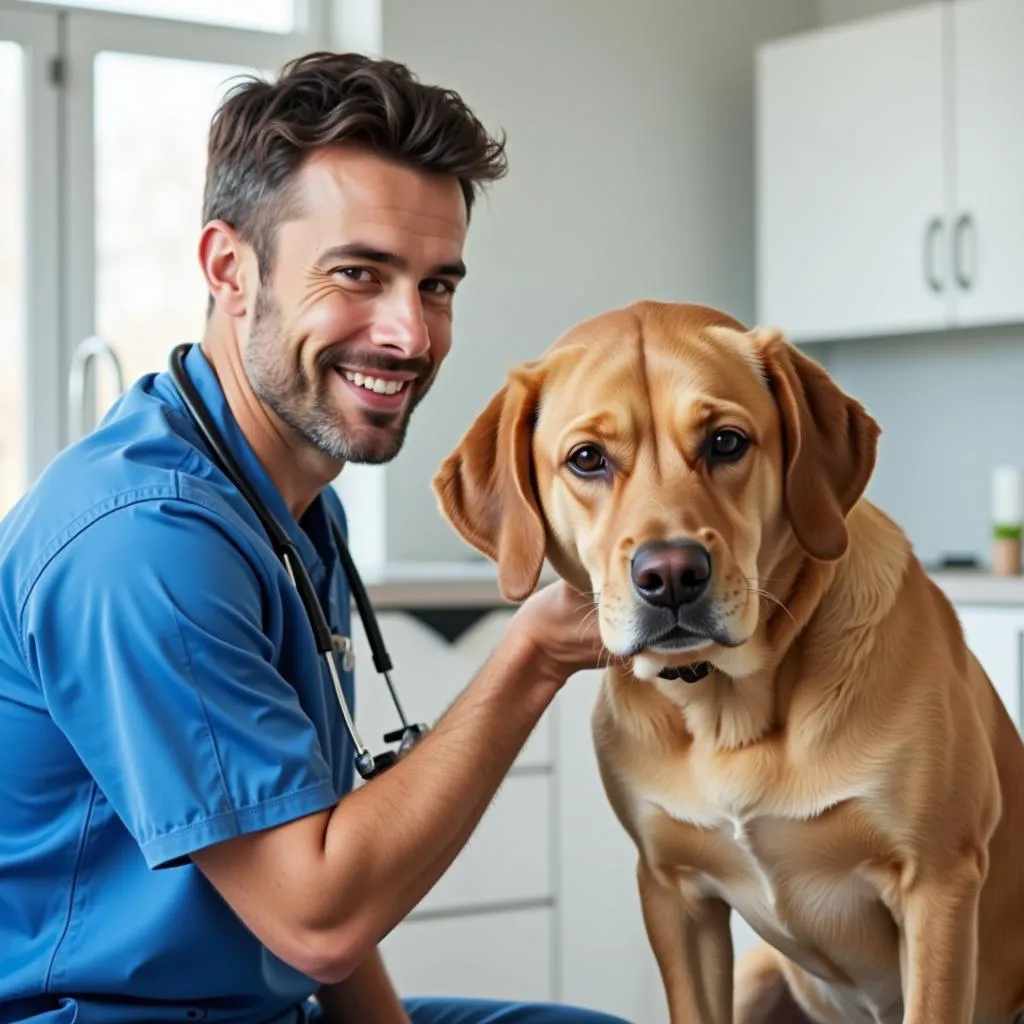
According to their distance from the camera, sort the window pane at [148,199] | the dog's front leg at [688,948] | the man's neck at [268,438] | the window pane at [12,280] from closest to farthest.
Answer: the dog's front leg at [688,948] < the man's neck at [268,438] < the window pane at [12,280] < the window pane at [148,199]

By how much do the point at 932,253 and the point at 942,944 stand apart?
2483 millimetres

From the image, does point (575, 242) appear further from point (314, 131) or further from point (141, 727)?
point (141, 727)

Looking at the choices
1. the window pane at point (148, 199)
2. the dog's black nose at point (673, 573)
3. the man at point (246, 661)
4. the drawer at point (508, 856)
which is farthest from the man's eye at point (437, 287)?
the window pane at point (148, 199)

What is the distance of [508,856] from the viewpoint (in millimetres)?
3047

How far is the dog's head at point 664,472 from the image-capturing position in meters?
1.32

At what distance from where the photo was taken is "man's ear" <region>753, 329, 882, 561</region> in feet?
4.48

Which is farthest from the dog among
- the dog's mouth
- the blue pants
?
the blue pants

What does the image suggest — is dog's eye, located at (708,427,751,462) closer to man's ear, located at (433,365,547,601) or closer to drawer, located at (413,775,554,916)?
man's ear, located at (433,365,547,601)

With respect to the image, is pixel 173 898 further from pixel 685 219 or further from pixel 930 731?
pixel 685 219

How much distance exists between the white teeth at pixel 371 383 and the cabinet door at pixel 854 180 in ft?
7.42

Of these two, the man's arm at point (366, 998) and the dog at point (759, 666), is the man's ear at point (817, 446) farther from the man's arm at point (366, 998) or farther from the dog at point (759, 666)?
the man's arm at point (366, 998)

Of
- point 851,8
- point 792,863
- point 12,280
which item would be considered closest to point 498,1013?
point 792,863

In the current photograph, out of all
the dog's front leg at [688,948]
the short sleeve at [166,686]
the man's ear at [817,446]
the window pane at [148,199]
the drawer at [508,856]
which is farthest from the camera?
the window pane at [148,199]

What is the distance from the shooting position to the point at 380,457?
1625mm
